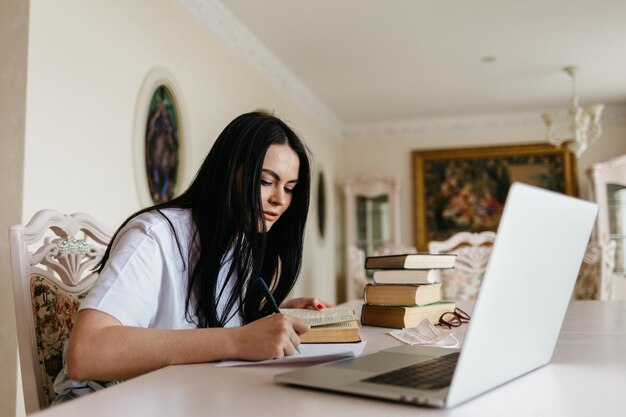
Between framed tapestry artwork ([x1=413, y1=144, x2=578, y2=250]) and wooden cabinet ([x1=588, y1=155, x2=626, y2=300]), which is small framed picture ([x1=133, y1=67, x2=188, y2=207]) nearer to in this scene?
framed tapestry artwork ([x1=413, y1=144, x2=578, y2=250])

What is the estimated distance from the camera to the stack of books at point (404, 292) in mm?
1393

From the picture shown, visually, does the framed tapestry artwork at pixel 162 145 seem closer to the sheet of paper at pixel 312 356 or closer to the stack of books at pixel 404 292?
the stack of books at pixel 404 292

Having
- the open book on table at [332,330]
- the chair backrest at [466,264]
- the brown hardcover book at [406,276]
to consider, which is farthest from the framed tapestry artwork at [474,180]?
the open book on table at [332,330]

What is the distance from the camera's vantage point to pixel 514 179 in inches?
251

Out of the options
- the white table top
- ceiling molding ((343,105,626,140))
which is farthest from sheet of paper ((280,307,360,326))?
ceiling molding ((343,105,626,140))

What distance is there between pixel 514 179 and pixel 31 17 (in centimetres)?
539

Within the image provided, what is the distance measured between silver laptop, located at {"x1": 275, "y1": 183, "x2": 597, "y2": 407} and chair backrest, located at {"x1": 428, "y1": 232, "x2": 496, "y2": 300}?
7.26 feet

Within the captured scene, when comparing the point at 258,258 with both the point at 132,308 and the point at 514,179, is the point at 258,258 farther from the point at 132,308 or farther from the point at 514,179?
the point at 514,179

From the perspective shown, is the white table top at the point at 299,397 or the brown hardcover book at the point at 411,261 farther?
the brown hardcover book at the point at 411,261

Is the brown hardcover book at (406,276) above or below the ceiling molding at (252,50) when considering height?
below

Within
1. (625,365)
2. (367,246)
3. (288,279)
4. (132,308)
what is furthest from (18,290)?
(367,246)

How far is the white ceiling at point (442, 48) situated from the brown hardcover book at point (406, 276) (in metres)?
2.44

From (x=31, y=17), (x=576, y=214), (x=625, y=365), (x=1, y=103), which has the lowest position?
(x=625, y=365)

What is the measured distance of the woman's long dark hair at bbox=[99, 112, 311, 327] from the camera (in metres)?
1.21
